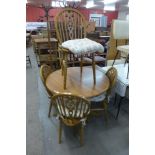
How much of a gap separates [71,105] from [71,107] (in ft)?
0.09

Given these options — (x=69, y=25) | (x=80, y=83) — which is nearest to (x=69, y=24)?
(x=69, y=25)

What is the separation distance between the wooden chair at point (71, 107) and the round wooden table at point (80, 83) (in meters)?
0.15

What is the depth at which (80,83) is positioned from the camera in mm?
2303

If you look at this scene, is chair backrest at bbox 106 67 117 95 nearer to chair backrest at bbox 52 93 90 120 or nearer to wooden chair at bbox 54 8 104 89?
chair backrest at bbox 52 93 90 120

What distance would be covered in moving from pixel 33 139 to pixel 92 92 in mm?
933

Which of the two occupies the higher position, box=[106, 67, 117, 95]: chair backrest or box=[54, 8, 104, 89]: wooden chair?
box=[54, 8, 104, 89]: wooden chair

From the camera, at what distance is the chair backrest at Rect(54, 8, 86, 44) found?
2.36 meters

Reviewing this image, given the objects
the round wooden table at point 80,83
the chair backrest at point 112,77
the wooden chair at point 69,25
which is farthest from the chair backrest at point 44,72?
the chair backrest at point 112,77

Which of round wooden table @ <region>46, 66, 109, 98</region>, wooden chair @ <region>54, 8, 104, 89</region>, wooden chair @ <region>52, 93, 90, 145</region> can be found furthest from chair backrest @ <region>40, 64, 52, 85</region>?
wooden chair @ <region>52, 93, 90, 145</region>

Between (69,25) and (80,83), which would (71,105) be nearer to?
(80,83)

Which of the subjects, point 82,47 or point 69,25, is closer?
point 82,47

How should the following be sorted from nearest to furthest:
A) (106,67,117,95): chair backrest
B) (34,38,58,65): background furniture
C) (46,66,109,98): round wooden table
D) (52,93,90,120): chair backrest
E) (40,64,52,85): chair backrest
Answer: (52,93,90,120): chair backrest < (46,66,109,98): round wooden table < (106,67,117,95): chair backrest < (40,64,52,85): chair backrest < (34,38,58,65): background furniture
